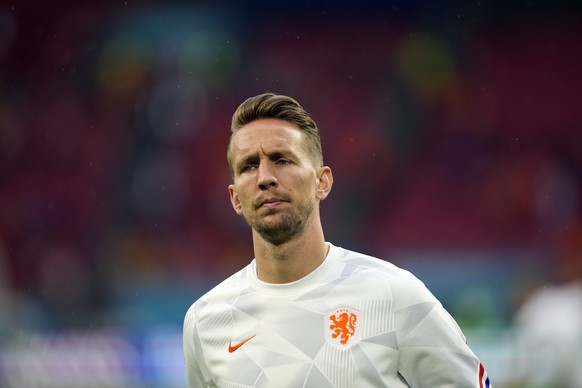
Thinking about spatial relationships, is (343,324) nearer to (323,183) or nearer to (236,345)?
(236,345)

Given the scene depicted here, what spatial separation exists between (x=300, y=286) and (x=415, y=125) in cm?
775

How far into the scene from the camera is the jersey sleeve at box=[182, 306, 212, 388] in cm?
330

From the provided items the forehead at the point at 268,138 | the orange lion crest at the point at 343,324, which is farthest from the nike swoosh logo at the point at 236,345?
the forehead at the point at 268,138

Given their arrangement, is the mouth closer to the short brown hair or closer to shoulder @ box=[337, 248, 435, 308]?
the short brown hair

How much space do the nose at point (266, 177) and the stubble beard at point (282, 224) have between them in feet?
0.30

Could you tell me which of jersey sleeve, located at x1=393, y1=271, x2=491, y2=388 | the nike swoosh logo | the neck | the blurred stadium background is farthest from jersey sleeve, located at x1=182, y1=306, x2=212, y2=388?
the blurred stadium background

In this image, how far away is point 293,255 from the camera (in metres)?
3.14

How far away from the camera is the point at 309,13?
11461 millimetres

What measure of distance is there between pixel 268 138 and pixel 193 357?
878 mm

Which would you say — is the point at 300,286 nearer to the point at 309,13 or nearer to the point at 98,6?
the point at 309,13

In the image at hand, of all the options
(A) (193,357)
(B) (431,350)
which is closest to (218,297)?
(A) (193,357)

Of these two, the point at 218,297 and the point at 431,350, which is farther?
the point at 218,297

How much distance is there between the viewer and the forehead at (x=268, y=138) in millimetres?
3131

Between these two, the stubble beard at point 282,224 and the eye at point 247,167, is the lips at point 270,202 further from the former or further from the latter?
the eye at point 247,167
